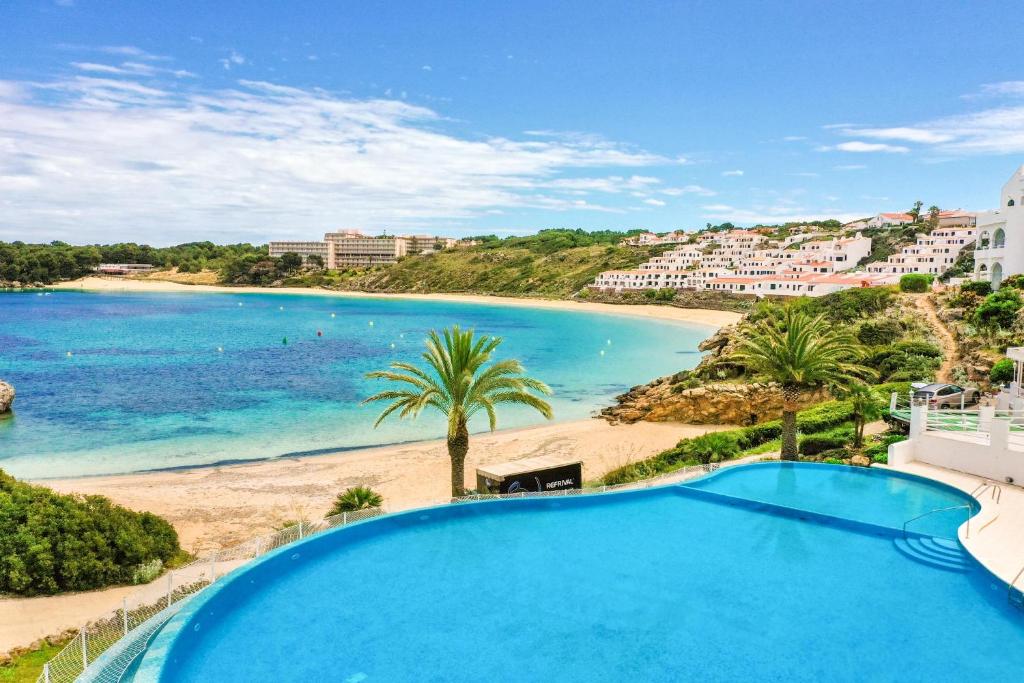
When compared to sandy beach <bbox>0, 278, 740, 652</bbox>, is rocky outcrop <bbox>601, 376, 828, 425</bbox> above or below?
above

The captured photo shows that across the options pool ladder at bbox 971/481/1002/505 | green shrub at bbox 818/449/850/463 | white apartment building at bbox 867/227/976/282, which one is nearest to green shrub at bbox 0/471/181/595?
pool ladder at bbox 971/481/1002/505

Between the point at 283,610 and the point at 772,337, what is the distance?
1759cm

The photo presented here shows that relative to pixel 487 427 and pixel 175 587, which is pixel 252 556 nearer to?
pixel 175 587

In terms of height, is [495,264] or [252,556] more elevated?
[495,264]

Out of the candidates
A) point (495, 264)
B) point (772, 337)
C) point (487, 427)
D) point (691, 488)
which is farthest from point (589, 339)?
point (495, 264)

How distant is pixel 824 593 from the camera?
436 inches

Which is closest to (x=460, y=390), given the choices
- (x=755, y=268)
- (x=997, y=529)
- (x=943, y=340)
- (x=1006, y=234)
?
(x=997, y=529)

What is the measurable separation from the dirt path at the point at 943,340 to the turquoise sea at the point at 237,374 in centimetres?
1800

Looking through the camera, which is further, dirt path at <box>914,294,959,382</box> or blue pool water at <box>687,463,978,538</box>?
dirt path at <box>914,294,959,382</box>

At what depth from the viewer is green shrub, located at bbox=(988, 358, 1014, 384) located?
29500 millimetres

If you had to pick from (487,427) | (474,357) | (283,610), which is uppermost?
(474,357)

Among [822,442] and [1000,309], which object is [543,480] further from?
[1000,309]

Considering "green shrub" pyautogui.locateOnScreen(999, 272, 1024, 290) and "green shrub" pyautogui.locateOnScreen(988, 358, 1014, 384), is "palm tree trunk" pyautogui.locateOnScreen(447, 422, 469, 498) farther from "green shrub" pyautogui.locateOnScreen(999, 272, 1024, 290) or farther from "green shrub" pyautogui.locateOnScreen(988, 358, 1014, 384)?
"green shrub" pyautogui.locateOnScreen(999, 272, 1024, 290)

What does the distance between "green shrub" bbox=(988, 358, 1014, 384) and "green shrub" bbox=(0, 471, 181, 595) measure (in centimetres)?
3278
